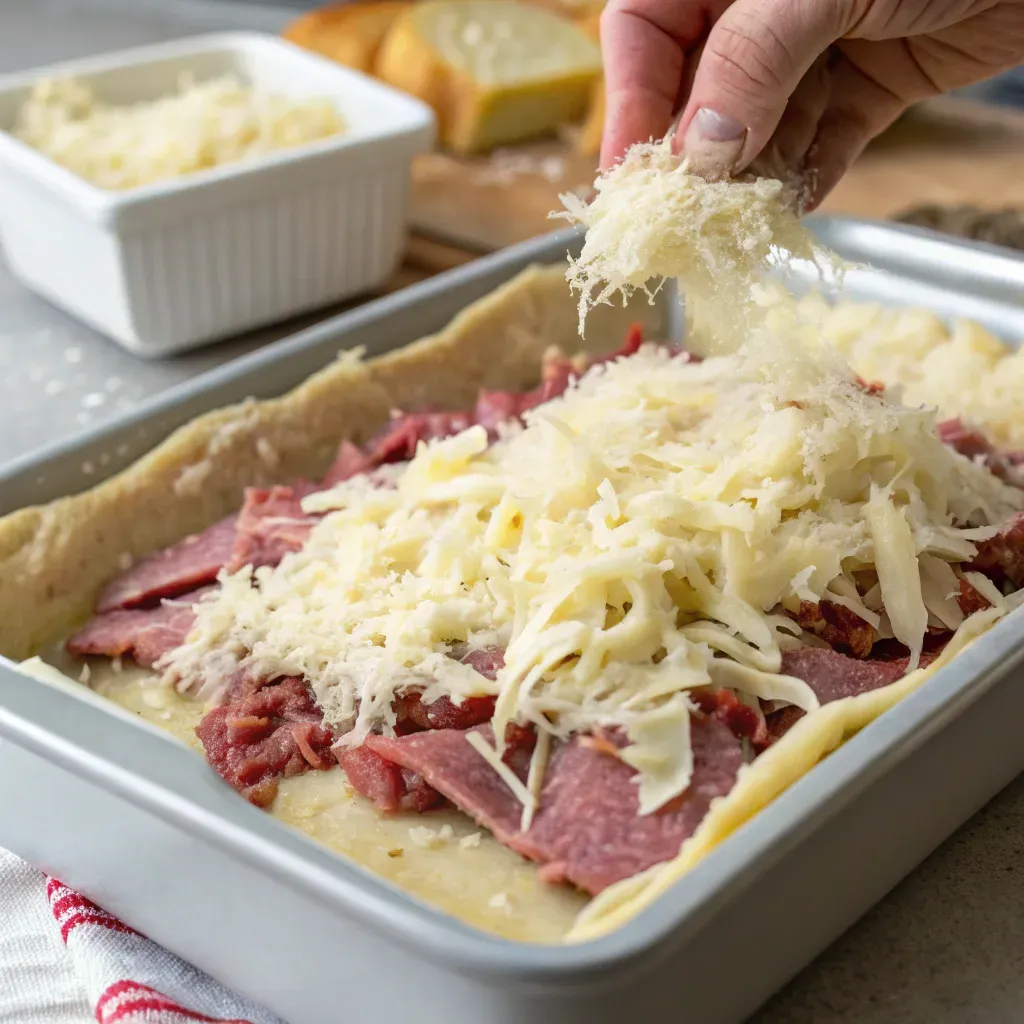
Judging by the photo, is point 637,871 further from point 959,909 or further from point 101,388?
point 101,388

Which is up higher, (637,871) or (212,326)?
(637,871)

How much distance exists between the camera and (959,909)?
1866 millimetres

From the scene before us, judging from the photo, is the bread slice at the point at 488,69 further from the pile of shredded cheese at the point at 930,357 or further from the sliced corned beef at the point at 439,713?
the sliced corned beef at the point at 439,713

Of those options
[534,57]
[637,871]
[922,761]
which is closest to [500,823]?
[637,871]

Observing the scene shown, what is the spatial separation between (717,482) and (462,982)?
898 millimetres

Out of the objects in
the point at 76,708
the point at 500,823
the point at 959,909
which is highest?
the point at 76,708

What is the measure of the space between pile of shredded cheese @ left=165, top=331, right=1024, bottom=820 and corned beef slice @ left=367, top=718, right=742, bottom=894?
3 centimetres

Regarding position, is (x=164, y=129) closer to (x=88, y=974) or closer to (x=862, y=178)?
(x=862, y=178)

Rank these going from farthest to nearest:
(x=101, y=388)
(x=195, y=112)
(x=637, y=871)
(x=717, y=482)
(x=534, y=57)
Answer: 1. (x=534, y=57)
2. (x=195, y=112)
3. (x=101, y=388)
4. (x=717, y=482)
5. (x=637, y=871)

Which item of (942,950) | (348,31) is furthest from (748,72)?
(348,31)

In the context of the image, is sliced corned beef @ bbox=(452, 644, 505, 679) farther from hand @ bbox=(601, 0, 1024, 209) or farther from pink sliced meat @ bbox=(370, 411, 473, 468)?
hand @ bbox=(601, 0, 1024, 209)

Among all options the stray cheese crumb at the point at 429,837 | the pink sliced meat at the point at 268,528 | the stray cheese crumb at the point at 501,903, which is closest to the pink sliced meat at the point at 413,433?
the pink sliced meat at the point at 268,528

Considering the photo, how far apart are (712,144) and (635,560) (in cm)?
73

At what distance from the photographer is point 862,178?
13.8ft
